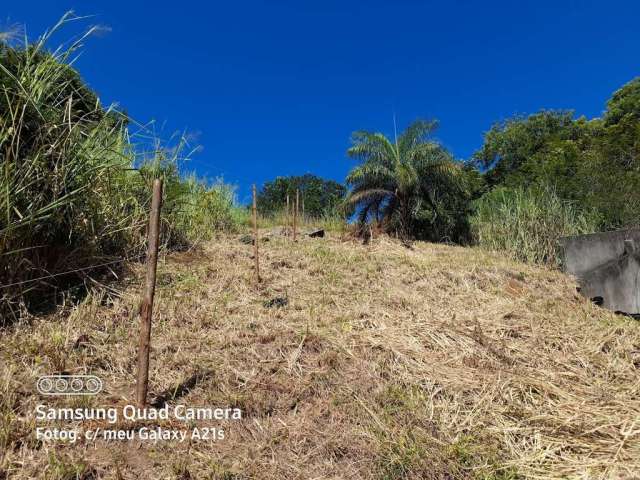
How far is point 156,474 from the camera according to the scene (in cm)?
159

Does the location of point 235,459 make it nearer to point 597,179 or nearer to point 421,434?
point 421,434

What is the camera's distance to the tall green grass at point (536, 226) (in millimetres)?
7266

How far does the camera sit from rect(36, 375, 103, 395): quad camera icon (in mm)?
1979

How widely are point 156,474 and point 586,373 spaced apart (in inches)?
104

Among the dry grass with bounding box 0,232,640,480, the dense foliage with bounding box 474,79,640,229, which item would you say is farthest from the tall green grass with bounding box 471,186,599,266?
the dry grass with bounding box 0,232,640,480

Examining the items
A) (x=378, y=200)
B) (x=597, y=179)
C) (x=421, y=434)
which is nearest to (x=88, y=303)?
(x=421, y=434)

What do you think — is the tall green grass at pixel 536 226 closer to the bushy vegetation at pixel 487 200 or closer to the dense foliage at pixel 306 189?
the bushy vegetation at pixel 487 200

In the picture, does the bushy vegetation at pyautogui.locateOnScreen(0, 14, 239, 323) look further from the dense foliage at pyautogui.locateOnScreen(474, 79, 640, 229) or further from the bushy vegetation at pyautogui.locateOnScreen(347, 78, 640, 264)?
the dense foliage at pyautogui.locateOnScreen(474, 79, 640, 229)

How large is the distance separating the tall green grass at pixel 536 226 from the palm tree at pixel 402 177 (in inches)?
72.8

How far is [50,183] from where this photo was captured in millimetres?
2768

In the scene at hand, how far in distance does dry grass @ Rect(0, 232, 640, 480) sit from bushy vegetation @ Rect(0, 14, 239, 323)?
365 millimetres

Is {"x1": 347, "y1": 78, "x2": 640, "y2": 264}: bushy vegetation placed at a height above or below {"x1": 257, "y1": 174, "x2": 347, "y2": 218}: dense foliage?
below

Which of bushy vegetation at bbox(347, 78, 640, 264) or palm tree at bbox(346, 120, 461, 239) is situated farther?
palm tree at bbox(346, 120, 461, 239)

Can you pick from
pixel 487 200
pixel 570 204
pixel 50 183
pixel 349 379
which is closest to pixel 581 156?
pixel 487 200
